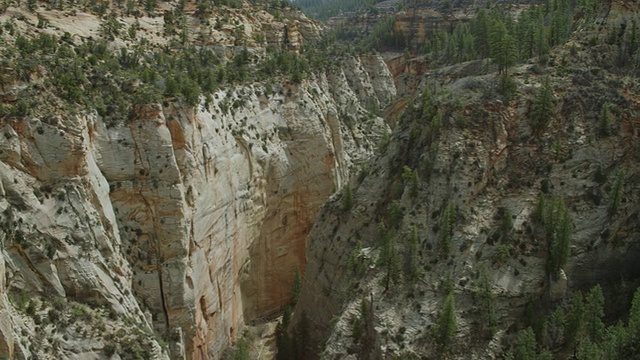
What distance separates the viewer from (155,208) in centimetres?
5447

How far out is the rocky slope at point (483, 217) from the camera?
161 feet

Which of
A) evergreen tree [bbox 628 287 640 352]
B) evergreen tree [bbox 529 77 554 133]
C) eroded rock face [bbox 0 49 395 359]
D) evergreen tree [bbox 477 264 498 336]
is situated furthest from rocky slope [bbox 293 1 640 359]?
eroded rock face [bbox 0 49 395 359]

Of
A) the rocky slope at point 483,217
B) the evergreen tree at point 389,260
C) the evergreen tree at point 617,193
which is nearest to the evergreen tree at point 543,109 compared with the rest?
the rocky slope at point 483,217

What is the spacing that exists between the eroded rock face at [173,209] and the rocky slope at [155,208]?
12cm

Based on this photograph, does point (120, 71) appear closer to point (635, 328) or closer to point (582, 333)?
point (582, 333)

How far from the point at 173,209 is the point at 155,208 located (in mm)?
1617

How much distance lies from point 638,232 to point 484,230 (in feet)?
40.6

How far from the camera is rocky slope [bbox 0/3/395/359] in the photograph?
43.7 metres

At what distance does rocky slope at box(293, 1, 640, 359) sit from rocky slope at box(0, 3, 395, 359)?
9616 millimetres

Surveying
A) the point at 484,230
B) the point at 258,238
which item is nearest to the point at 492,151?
the point at 484,230

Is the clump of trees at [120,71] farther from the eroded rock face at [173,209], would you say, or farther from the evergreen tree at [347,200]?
the evergreen tree at [347,200]

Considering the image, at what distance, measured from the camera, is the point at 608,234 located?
166 ft

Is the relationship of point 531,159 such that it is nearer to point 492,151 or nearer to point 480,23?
point 492,151

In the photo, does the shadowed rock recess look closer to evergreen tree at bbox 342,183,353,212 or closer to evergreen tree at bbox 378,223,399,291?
evergreen tree at bbox 378,223,399,291
